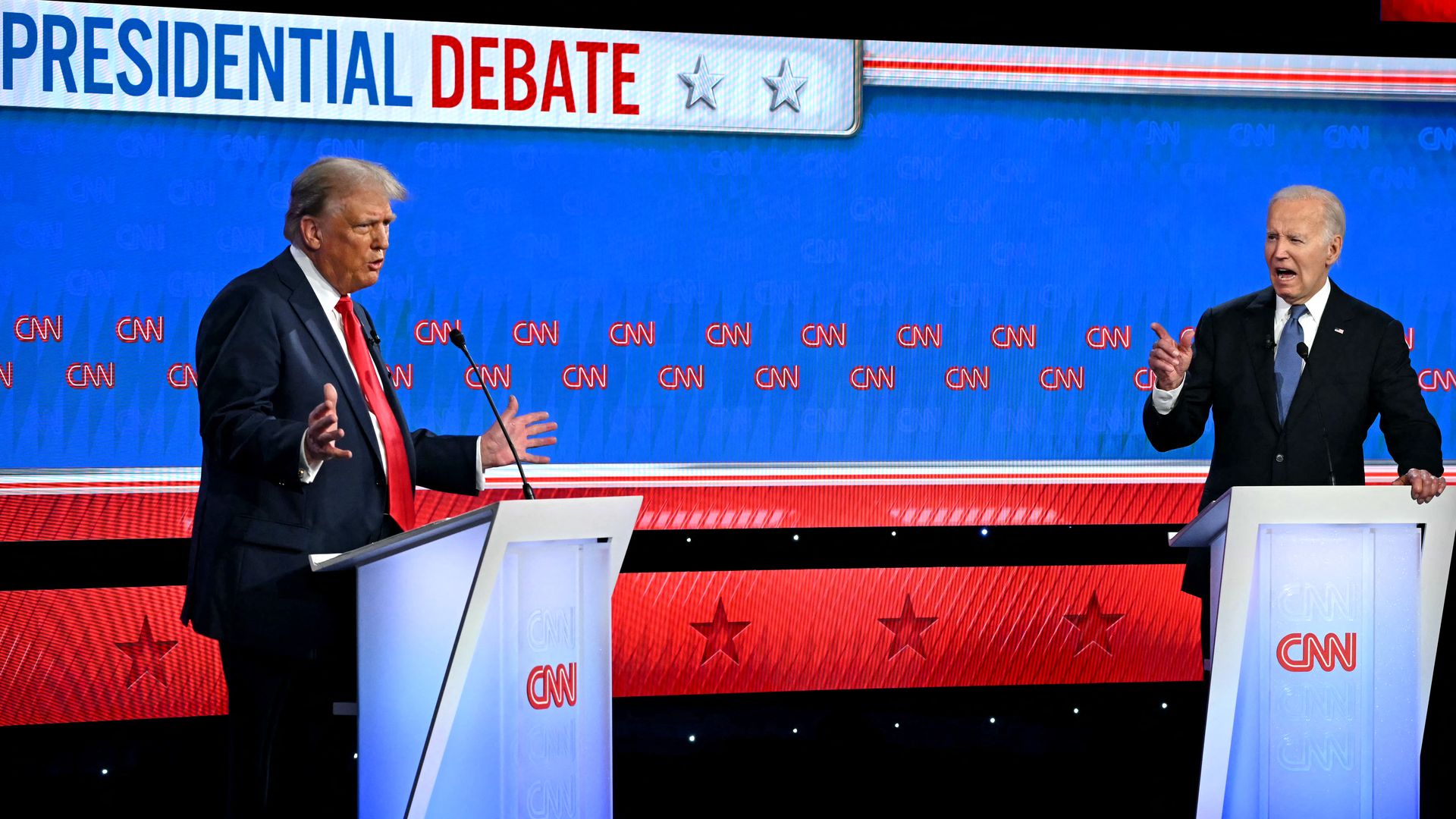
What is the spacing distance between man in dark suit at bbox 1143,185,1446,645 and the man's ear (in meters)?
1.89

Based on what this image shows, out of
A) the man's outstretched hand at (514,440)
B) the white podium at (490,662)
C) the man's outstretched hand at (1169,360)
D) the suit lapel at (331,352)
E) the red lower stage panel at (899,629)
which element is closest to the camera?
the white podium at (490,662)

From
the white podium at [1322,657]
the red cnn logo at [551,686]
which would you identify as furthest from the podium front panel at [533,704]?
the white podium at [1322,657]

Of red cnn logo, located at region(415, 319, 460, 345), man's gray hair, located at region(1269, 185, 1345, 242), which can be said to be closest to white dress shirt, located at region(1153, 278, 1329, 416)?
man's gray hair, located at region(1269, 185, 1345, 242)

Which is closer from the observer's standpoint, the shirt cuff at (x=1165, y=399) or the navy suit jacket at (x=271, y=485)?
the navy suit jacket at (x=271, y=485)

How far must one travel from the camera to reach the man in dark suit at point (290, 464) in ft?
8.90

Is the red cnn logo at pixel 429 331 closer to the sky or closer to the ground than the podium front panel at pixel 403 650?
closer to the sky

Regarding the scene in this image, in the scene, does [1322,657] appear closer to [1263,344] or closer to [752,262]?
[1263,344]

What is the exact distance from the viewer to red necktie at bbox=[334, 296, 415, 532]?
296 centimetres

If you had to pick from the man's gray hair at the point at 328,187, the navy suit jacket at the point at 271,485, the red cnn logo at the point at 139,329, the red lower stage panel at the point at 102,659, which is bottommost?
the red lower stage panel at the point at 102,659

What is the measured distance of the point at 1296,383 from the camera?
344 cm

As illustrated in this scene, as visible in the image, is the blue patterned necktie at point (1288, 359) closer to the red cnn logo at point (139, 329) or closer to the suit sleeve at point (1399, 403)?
the suit sleeve at point (1399, 403)

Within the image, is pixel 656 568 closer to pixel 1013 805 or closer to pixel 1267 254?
pixel 1013 805

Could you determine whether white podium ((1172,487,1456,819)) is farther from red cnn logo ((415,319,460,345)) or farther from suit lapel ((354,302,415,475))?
red cnn logo ((415,319,460,345))

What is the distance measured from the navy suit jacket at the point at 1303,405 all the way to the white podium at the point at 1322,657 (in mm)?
544
